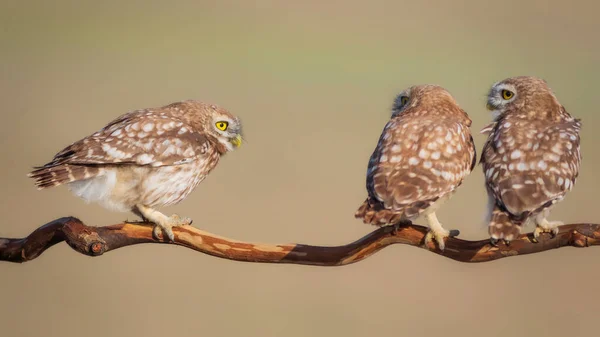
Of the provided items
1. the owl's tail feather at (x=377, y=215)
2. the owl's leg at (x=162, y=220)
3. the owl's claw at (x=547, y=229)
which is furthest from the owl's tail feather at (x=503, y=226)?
the owl's leg at (x=162, y=220)

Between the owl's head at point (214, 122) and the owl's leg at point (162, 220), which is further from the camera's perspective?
the owl's head at point (214, 122)

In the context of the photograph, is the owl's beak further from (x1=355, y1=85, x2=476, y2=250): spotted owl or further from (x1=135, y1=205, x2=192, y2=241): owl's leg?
(x1=355, y1=85, x2=476, y2=250): spotted owl

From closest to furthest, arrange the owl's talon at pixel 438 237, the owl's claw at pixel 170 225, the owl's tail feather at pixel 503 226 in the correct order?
the owl's tail feather at pixel 503 226, the owl's talon at pixel 438 237, the owl's claw at pixel 170 225

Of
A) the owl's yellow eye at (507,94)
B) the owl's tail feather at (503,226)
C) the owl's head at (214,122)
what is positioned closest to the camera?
Result: the owl's tail feather at (503,226)

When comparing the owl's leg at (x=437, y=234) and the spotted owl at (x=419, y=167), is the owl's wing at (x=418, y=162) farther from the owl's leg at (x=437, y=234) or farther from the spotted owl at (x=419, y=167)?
the owl's leg at (x=437, y=234)

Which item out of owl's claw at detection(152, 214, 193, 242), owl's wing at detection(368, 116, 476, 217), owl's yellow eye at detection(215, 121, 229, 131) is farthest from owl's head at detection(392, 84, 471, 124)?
owl's claw at detection(152, 214, 193, 242)

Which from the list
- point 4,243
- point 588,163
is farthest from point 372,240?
point 588,163

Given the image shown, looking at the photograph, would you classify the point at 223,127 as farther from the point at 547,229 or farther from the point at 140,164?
the point at 547,229
